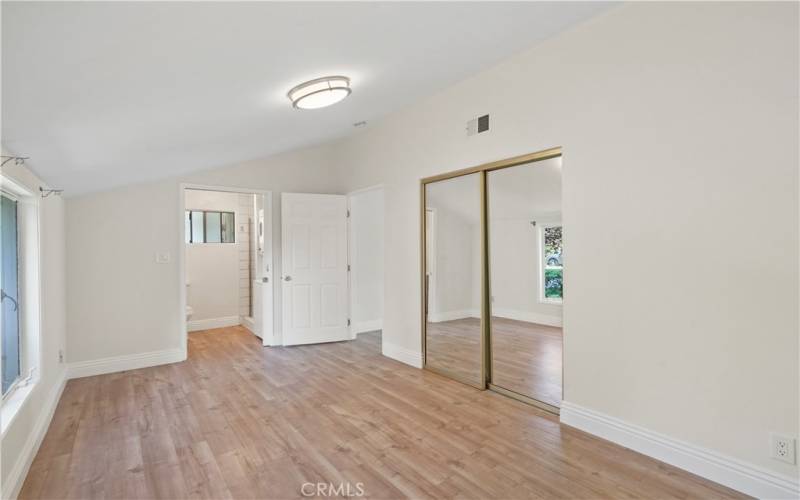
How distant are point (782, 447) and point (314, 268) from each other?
15.3ft

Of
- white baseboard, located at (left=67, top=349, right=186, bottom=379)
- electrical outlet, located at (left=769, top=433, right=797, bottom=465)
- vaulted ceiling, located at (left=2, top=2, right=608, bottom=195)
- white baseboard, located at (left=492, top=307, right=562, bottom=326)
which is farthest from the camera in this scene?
white baseboard, located at (left=67, top=349, right=186, bottom=379)

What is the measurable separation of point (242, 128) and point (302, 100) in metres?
0.80

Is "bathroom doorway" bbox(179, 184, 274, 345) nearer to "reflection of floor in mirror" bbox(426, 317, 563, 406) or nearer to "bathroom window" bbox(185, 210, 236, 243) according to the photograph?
"bathroom window" bbox(185, 210, 236, 243)

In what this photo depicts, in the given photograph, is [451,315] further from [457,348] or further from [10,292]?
[10,292]

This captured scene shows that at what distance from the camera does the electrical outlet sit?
198 centimetres

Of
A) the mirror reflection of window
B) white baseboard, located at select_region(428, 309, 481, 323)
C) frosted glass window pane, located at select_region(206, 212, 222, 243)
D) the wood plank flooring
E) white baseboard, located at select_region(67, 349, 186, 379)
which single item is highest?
frosted glass window pane, located at select_region(206, 212, 222, 243)

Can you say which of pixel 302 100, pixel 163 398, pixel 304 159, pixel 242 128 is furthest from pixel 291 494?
pixel 304 159

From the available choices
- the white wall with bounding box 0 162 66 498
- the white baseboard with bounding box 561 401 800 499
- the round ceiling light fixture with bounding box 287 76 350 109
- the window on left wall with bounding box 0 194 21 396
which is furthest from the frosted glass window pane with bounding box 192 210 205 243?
the white baseboard with bounding box 561 401 800 499

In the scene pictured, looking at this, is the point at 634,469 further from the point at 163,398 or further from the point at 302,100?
the point at 163,398

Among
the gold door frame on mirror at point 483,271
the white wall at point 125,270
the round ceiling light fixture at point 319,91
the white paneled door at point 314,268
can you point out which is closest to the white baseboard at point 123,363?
the white wall at point 125,270

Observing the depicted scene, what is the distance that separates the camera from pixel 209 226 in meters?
6.67

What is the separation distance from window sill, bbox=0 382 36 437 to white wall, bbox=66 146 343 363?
5.84ft

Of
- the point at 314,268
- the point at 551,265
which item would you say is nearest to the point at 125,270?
the point at 314,268

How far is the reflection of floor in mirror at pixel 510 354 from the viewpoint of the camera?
3309 mm
